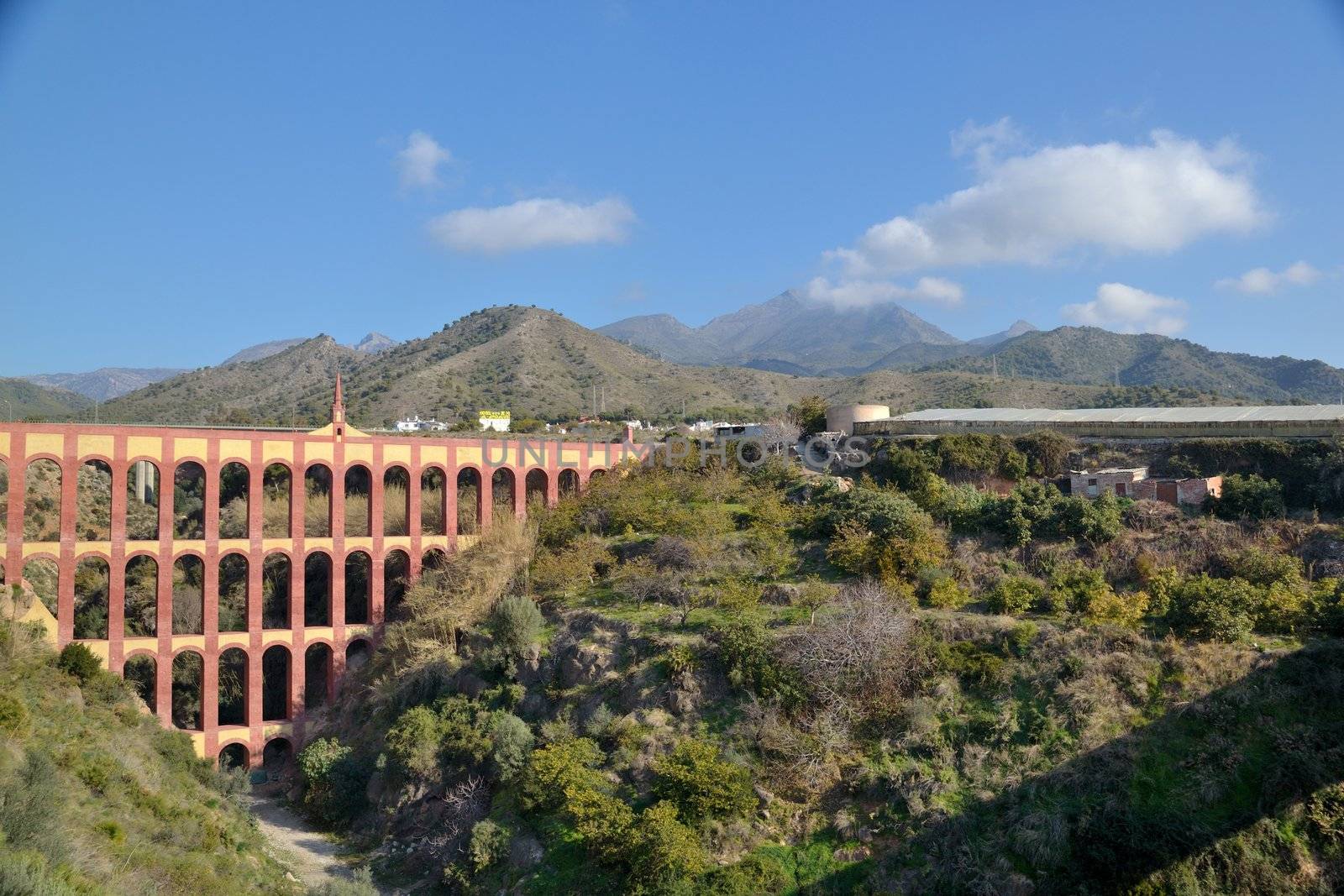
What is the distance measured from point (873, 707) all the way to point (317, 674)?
21042mm

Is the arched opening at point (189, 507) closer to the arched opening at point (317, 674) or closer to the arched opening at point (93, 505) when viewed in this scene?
the arched opening at point (93, 505)

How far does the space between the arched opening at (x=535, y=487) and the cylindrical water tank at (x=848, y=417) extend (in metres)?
12.8

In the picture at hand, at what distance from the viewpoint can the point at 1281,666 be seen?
739 inches

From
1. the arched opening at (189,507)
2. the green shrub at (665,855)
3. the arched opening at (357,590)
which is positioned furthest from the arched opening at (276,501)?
the green shrub at (665,855)

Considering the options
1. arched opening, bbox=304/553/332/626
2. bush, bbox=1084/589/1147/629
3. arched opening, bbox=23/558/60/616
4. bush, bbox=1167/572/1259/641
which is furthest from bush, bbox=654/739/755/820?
arched opening, bbox=23/558/60/616

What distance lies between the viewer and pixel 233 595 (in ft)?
118

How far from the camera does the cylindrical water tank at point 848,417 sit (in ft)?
131

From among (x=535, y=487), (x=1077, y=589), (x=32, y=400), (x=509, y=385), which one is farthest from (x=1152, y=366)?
(x=32, y=400)

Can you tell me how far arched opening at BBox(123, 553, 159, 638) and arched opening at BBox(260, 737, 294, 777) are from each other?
6569mm

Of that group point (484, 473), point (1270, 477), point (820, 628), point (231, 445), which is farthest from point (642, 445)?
Answer: point (1270, 477)

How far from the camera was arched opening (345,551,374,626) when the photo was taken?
3559 cm

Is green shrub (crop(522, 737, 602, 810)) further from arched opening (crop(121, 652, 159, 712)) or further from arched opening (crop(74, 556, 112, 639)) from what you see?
arched opening (crop(74, 556, 112, 639))

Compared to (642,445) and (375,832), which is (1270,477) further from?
(375,832)

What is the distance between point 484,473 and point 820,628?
16737 mm
